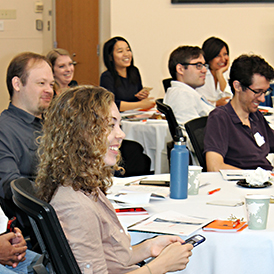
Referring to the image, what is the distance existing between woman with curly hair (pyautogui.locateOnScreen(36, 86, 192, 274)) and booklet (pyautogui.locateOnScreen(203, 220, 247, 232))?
0.62 feet

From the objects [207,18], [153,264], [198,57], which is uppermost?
[207,18]

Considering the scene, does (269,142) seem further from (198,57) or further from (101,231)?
(101,231)

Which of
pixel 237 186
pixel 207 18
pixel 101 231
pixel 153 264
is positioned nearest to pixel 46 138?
pixel 101 231

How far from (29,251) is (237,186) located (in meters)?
0.93

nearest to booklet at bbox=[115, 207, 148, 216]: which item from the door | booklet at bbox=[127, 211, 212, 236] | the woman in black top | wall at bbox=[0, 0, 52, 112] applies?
booklet at bbox=[127, 211, 212, 236]

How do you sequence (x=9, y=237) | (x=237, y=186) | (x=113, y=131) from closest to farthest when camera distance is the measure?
(x=113, y=131) < (x=9, y=237) < (x=237, y=186)

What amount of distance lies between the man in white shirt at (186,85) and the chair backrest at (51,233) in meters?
2.53

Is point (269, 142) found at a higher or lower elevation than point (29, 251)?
higher

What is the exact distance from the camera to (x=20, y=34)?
6.40 metres

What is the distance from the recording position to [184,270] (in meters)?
1.42

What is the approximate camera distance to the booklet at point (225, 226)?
4.57 ft

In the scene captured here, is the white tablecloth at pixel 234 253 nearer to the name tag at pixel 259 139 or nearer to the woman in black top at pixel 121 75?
the name tag at pixel 259 139

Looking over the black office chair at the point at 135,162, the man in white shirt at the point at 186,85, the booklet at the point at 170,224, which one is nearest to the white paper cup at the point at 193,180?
the booklet at the point at 170,224

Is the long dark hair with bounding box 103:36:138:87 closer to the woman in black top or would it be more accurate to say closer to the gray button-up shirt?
the woman in black top
